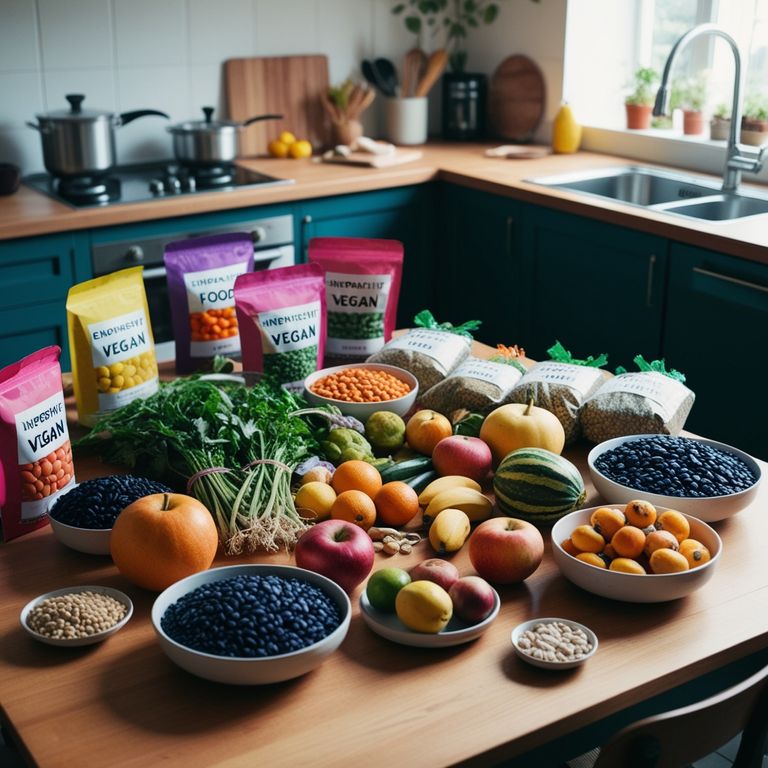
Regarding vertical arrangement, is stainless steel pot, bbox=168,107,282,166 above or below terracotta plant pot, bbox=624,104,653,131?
below

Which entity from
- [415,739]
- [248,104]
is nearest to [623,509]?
[415,739]

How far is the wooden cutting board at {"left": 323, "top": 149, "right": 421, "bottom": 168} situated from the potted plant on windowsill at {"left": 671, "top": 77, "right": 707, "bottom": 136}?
3.14 feet

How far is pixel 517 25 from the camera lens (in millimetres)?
4160

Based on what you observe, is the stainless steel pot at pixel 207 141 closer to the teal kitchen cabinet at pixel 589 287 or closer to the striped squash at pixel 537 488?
the teal kitchen cabinet at pixel 589 287

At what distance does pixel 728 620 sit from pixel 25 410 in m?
0.98

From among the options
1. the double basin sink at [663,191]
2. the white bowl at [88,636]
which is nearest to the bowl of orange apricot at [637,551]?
the white bowl at [88,636]

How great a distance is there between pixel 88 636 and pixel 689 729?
0.69 metres

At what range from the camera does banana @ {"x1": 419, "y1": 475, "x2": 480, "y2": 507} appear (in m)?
1.57

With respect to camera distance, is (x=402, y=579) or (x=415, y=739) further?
(x=402, y=579)

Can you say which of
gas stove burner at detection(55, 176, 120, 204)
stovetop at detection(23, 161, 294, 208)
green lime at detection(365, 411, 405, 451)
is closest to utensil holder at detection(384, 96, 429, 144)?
stovetop at detection(23, 161, 294, 208)

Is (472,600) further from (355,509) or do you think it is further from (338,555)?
(355,509)

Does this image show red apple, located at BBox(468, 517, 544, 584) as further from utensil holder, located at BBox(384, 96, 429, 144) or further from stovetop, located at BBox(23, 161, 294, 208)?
utensil holder, located at BBox(384, 96, 429, 144)

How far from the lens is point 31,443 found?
1479mm

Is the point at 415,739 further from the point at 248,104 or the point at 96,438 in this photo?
the point at 248,104
